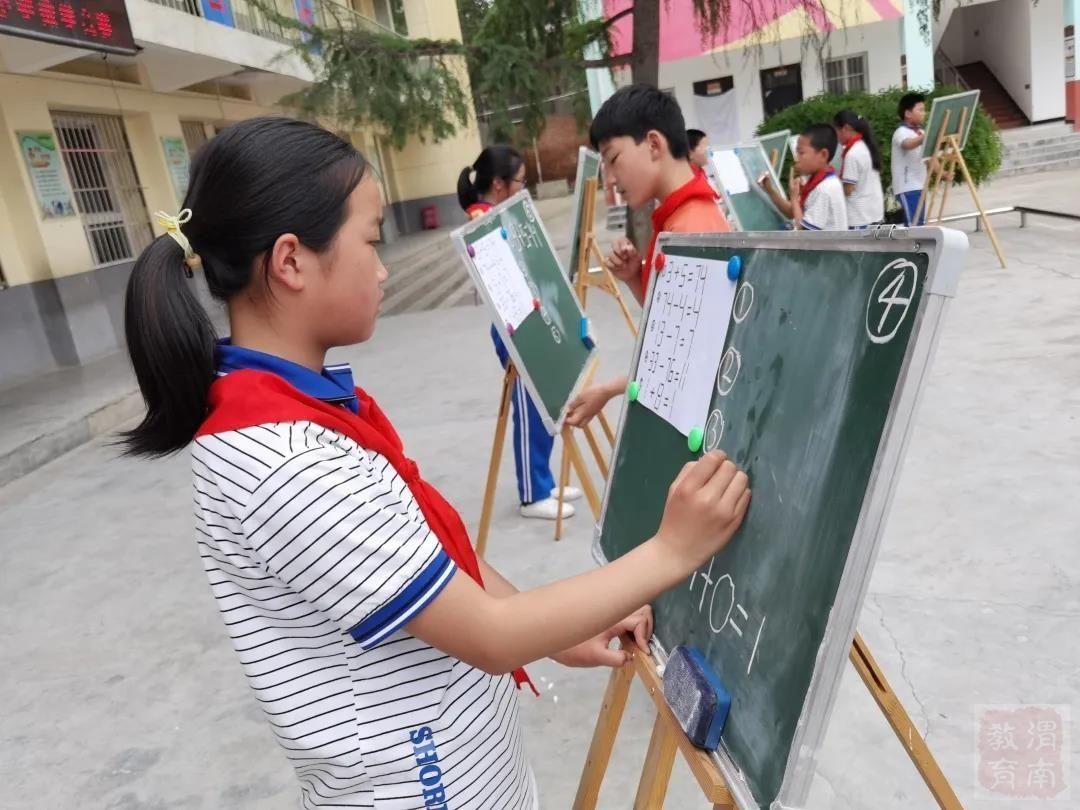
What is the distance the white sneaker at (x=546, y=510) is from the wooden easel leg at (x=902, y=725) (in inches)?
83.9

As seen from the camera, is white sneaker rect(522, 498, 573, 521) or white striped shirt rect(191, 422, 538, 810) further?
white sneaker rect(522, 498, 573, 521)

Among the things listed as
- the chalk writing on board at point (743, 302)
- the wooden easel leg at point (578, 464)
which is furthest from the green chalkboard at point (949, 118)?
the chalk writing on board at point (743, 302)

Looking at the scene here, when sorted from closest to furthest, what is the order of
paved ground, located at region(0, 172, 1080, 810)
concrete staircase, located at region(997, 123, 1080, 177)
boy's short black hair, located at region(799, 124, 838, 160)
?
paved ground, located at region(0, 172, 1080, 810) < boy's short black hair, located at region(799, 124, 838, 160) < concrete staircase, located at region(997, 123, 1080, 177)

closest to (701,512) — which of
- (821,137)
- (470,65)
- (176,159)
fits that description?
(821,137)

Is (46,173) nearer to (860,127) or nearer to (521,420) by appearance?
(521,420)

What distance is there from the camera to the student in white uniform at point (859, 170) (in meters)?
5.75

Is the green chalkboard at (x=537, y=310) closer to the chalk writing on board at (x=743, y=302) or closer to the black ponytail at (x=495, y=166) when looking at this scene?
the black ponytail at (x=495, y=166)

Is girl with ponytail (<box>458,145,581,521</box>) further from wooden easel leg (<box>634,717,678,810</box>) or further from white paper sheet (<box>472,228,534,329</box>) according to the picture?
wooden easel leg (<box>634,717,678,810</box>)

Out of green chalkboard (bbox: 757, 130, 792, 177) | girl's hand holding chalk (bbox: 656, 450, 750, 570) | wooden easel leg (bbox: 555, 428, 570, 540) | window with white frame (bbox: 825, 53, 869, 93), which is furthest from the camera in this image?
window with white frame (bbox: 825, 53, 869, 93)

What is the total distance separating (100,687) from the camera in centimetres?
248

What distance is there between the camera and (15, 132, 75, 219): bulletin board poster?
22.5ft

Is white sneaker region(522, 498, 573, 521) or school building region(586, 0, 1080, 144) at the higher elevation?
school building region(586, 0, 1080, 144)

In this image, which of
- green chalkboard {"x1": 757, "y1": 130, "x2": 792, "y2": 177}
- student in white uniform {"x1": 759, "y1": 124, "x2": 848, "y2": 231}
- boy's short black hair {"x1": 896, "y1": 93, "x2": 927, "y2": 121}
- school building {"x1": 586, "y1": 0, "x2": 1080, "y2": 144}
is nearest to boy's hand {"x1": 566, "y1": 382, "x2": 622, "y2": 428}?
student in white uniform {"x1": 759, "y1": 124, "x2": 848, "y2": 231}

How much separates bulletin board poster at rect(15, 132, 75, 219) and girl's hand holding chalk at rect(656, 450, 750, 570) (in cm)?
770
